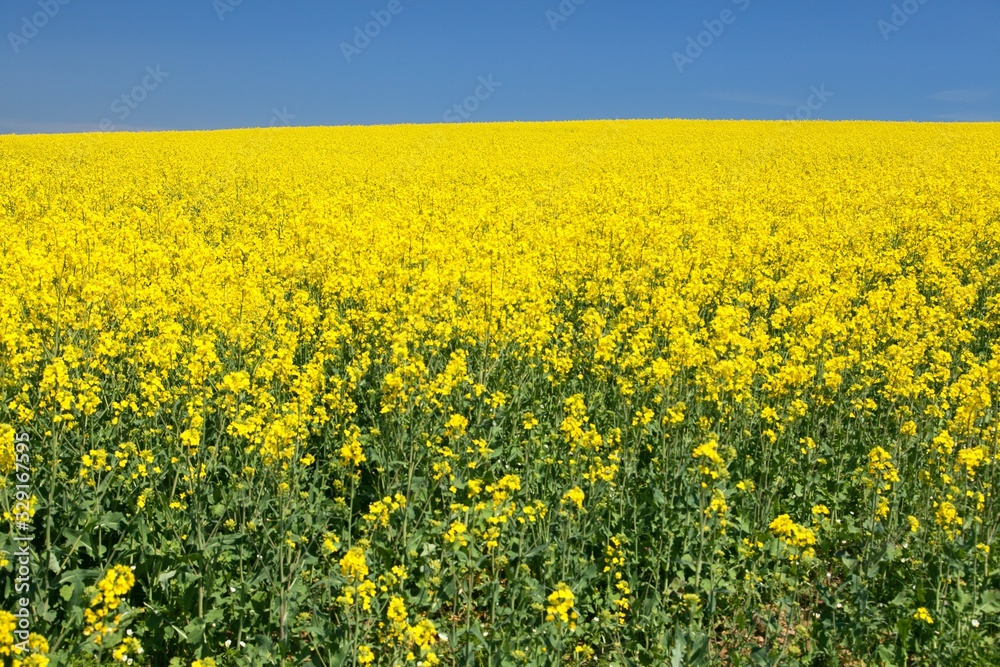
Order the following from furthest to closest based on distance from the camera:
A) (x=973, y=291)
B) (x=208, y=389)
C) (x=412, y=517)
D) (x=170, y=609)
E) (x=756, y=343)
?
(x=973, y=291), (x=756, y=343), (x=208, y=389), (x=412, y=517), (x=170, y=609)

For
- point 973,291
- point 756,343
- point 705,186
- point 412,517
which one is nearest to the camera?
point 412,517

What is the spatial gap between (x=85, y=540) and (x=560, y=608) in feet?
8.77

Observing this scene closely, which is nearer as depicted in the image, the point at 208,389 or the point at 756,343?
the point at 208,389

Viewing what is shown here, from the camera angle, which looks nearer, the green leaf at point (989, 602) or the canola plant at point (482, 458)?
the canola plant at point (482, 458)

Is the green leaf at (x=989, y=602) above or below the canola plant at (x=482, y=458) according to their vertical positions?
below

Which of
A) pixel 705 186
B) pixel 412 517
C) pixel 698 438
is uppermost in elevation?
pixel 705 186

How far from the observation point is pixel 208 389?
5.01 meters

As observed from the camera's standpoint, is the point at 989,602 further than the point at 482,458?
No

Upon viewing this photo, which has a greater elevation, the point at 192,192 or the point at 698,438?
the point at 192,192

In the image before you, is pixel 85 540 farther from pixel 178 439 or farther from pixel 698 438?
pixel 698 438

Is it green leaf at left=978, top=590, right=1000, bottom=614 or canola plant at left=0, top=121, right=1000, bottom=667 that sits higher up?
canola plant at left=0, top=121, right=1000, bottom=667

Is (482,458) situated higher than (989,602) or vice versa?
(482,458)

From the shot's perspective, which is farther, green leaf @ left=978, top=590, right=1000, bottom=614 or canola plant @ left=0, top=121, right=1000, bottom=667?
green leaf @ left=978, top=590, right=1000, bottom=614

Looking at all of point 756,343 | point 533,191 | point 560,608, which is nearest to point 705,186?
point 533,191
